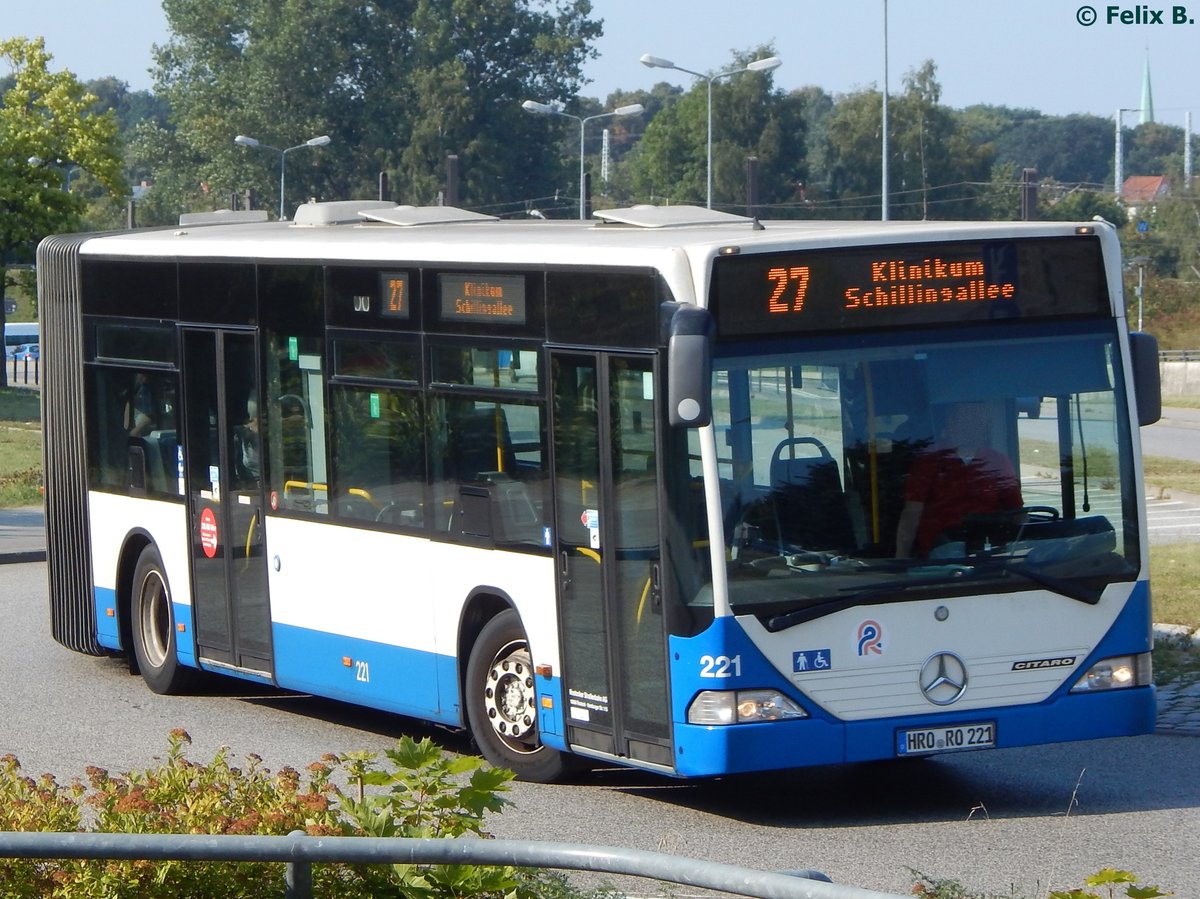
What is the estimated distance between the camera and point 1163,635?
46.7 ft

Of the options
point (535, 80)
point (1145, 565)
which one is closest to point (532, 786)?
point (1145, 565)

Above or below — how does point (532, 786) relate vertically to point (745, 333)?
below

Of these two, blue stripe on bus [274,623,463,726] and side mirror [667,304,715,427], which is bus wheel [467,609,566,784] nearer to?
blue stripe on bus [274,623,463,726]

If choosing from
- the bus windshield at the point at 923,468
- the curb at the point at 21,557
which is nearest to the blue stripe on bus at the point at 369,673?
the bus windshield at the point at 923,468

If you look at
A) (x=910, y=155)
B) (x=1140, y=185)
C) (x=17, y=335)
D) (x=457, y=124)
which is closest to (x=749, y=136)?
(x=910, y=155)

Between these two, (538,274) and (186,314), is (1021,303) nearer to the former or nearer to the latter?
(538,274)

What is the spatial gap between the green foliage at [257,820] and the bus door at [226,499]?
17.3ft

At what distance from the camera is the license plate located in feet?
28.7

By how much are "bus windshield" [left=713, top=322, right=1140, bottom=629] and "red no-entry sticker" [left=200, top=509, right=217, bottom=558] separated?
186 inches

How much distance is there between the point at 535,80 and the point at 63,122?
56.0 m

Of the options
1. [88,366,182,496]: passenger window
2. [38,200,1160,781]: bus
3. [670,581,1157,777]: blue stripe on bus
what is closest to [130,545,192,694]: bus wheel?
[88,366,182,496]: passenger window

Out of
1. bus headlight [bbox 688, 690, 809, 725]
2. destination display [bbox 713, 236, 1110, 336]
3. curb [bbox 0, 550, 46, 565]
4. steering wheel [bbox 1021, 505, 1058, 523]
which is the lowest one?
curb [bbox 0, 550, 46, 565]

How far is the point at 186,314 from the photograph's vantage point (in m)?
12.5

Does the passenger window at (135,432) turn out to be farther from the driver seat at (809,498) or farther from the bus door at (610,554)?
the driver seat at (809,498)
